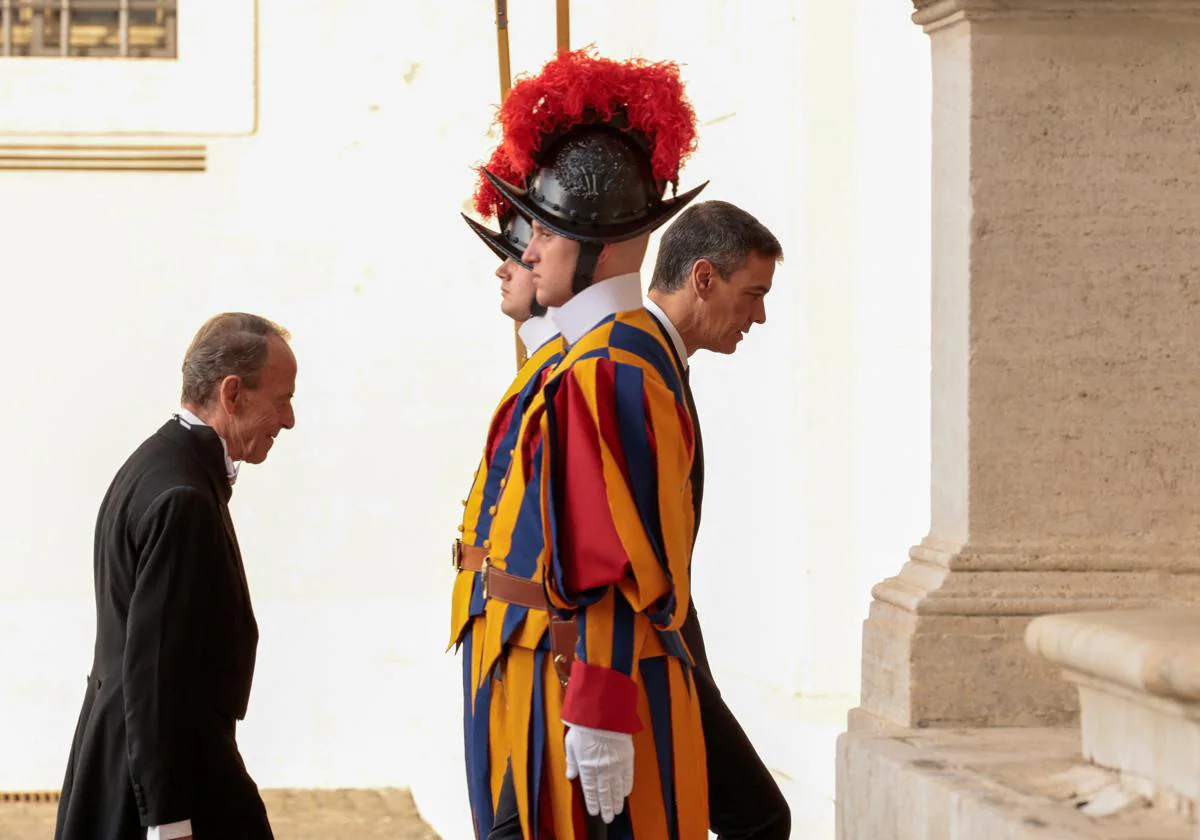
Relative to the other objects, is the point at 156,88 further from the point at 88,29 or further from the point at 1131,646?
the point at 1131,646

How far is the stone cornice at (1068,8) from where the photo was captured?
12.7 feet

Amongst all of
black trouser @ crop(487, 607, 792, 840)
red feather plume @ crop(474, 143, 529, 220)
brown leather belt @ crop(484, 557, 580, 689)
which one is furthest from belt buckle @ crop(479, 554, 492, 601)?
red feather plume @ crop(474, 143, 529, 220)

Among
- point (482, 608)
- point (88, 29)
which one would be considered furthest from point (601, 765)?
point (88, 29)

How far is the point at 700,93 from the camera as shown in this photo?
6742 millimetres

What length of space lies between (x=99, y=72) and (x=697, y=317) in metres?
5.36

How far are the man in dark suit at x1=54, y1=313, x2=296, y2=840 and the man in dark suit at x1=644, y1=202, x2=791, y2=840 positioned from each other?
83 centimetres

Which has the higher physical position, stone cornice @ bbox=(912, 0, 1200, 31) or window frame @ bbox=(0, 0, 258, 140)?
window frame @ bbox=(0, 0, 258, 140)

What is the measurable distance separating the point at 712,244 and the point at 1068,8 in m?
0.85

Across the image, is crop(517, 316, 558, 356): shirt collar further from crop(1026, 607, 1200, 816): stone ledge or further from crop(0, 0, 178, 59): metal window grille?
crop(0, 0, 178, 59): metal window grille

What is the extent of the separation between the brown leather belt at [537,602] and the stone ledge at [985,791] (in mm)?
647

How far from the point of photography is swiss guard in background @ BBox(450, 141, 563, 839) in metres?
3.71

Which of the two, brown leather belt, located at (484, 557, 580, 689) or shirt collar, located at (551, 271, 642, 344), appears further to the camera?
shirt collar, located at (551, 271, 642, 344)

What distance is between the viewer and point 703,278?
427 centimetres

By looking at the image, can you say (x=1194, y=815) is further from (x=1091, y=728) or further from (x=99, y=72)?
(x=99, y=72)
